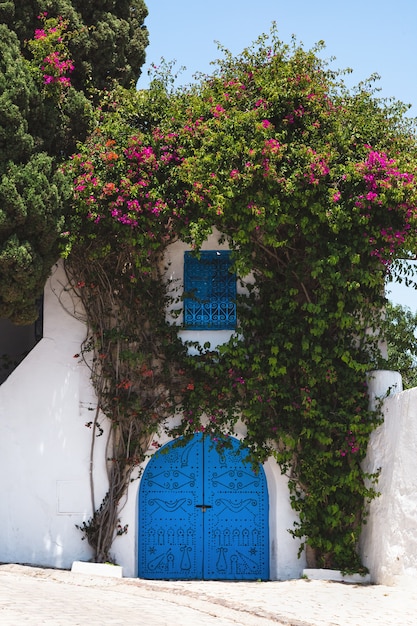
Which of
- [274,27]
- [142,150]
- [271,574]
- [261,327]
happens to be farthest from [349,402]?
[274,27]

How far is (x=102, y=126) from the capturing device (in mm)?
11516

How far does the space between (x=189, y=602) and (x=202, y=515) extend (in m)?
2.31

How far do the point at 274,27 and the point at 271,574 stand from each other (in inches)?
275

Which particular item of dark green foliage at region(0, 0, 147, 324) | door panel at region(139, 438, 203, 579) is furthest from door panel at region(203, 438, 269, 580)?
dark green foliage at region(0, 0, 147, 324)

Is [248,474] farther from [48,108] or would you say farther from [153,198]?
[48,108]

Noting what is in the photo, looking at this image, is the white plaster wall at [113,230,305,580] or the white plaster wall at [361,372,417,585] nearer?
the white plaster wall at [361,372,417,585]

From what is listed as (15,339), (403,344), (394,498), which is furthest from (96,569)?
(403,344)

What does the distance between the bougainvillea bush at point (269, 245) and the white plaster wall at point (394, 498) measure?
0.22 meters

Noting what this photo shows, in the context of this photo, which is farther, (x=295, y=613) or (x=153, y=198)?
(x=153, y=198)

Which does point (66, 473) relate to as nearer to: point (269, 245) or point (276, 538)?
point (276, 538)

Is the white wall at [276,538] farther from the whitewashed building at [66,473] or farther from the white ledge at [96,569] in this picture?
the white ledge at [96,569]

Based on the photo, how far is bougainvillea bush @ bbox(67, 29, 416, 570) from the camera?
11.1 meters

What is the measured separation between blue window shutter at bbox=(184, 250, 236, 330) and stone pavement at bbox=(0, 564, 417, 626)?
329 centimetres

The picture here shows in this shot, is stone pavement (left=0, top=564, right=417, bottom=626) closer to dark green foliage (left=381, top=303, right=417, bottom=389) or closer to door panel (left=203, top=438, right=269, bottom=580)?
door panel (left=203, top=438, right=269, bottom=580)
